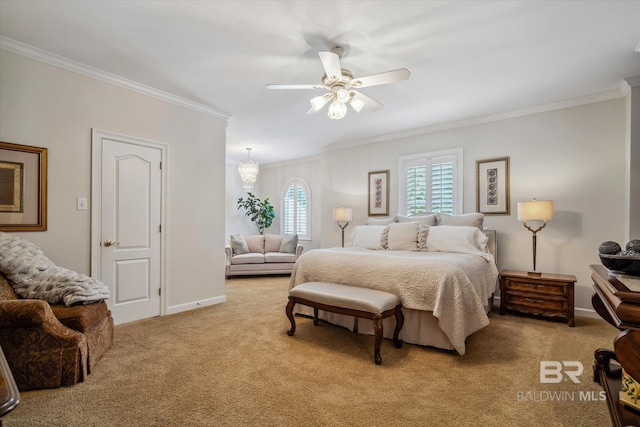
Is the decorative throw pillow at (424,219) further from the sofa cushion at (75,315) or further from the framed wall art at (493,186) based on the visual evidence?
the sofa cushion at (75,315)

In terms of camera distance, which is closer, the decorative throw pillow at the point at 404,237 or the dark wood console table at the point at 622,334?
the dark wood console table at the point at 622,334

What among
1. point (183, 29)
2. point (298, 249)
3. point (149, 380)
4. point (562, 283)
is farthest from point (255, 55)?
point (298, 249)

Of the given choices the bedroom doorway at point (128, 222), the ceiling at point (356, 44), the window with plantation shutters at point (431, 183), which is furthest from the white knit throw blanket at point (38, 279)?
the window with plantation shutters at point (431, 183)

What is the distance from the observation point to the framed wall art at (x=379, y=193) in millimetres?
5461

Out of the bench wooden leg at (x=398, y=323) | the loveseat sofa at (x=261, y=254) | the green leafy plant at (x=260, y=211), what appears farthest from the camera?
the green leafy plant at (x=260, y=211)

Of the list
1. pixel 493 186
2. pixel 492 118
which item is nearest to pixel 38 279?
pixel 493 186

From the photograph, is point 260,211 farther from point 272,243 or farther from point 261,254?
point 261,254

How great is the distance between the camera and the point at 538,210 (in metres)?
3.62

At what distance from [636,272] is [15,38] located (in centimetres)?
453

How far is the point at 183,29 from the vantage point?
8.10ft

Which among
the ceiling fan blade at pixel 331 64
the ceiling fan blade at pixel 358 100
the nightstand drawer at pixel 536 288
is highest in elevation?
the ceiling fan blade at pixel 331 64

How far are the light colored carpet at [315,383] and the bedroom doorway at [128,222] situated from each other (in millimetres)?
361

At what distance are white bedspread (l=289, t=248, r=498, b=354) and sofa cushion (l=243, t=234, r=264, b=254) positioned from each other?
144 inches

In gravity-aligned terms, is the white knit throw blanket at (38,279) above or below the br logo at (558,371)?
above
